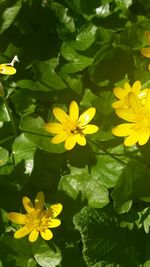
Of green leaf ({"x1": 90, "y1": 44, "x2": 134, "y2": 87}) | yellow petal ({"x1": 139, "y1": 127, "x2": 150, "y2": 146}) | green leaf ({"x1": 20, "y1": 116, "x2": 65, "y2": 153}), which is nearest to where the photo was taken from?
yellow petal ({"x1": 139, "y1": 127, "x2": 150, "y2": 146})

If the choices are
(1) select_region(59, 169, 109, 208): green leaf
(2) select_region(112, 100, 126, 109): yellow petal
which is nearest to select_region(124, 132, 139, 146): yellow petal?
(2) select_region(112, 100, 126, 109): yellow petal

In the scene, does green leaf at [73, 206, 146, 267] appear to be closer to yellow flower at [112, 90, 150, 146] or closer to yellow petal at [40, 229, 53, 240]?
yellow petal at [40, 229, 53, 240]

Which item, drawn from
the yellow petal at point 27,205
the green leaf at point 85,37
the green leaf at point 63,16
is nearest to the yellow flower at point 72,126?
the yellow petal at point 27,205

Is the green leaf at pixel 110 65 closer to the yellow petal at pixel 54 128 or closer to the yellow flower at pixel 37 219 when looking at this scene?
the yellow petal at pixel 54 128

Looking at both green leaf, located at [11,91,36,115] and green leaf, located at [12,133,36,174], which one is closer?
green leaf, located at [12,133,36,174]

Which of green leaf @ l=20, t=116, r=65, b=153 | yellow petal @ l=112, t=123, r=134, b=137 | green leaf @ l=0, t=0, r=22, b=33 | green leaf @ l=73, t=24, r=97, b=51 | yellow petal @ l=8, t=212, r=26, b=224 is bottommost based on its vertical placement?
yellow petal @ l=8, t=212, r=26, b=224

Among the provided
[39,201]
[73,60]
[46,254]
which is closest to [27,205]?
[39,201]

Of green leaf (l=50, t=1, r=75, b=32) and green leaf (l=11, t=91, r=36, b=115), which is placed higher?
green leaf (l=50, t=1, r=75, b=32)

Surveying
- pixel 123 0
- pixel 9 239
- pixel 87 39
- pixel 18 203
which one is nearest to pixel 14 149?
pixel 18 203
